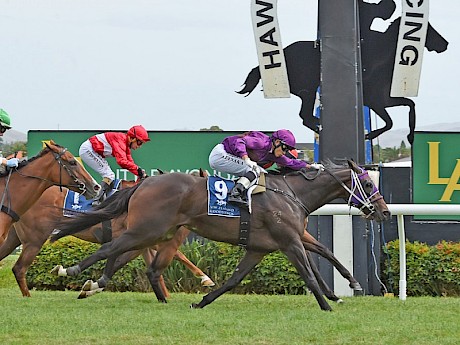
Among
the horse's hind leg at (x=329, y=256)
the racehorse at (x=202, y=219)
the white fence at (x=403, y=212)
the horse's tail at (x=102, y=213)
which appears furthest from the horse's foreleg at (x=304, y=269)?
the horse's tail at (x=102, y=213)

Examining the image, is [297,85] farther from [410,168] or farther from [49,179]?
[49,179]

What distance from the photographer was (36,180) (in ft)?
27.3

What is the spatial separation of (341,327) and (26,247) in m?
3.79

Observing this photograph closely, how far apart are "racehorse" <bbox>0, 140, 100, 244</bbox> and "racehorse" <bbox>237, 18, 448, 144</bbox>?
2841mm

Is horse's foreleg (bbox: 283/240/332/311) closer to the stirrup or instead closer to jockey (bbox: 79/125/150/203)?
the stirrup

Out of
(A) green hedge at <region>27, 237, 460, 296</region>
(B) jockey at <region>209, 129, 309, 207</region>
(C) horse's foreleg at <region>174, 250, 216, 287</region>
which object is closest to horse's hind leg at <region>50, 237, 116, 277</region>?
(B) jockey at <region>209, 129, 309, 207</region>

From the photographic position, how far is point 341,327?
244 inches

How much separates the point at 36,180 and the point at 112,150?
90cm

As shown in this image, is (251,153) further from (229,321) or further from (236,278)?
(229,321)

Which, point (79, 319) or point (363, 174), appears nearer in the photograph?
point (79, 319)

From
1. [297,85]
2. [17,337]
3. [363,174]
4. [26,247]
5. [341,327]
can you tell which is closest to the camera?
[17,337]

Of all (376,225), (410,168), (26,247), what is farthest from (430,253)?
(26,247)

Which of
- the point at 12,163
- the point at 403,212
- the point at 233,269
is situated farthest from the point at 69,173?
the point at 403,212

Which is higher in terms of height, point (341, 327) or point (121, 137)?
point (121, 137)
